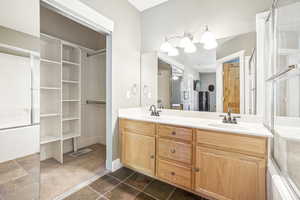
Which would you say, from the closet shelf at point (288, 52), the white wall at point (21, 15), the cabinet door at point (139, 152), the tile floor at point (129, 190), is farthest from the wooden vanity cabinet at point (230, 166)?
the white wall at point (21, 15)

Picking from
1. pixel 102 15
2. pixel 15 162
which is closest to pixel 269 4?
pixel 102 15

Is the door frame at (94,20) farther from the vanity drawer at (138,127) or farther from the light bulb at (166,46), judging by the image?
the light bulb at (166,46)

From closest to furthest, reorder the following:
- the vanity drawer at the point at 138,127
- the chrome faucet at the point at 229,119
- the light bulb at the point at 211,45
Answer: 1. the chrome faucet at the point at 229,119
2. the vanity drawer at the point at 138,127
3. the light bulb at the point at 211,45

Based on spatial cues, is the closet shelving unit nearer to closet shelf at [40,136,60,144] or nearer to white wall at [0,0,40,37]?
closet shelf at [40,136,60,144]

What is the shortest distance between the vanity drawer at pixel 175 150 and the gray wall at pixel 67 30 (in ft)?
8.29

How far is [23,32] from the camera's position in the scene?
3.99 ft

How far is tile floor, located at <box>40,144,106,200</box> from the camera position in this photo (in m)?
1.61

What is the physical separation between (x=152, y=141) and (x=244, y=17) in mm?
1871

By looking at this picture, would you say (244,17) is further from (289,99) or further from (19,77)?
(19,77)

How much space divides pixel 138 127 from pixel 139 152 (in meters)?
0.33

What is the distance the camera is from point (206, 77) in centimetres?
194

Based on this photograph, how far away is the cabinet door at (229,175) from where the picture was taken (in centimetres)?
116

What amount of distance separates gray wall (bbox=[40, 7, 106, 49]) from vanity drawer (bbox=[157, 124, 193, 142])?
7.94 ft

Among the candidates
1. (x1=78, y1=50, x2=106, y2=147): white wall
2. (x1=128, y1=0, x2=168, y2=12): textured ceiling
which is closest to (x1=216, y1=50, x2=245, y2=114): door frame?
(x1=128, y1=0, x2=168, y2=12): textured ceiling
